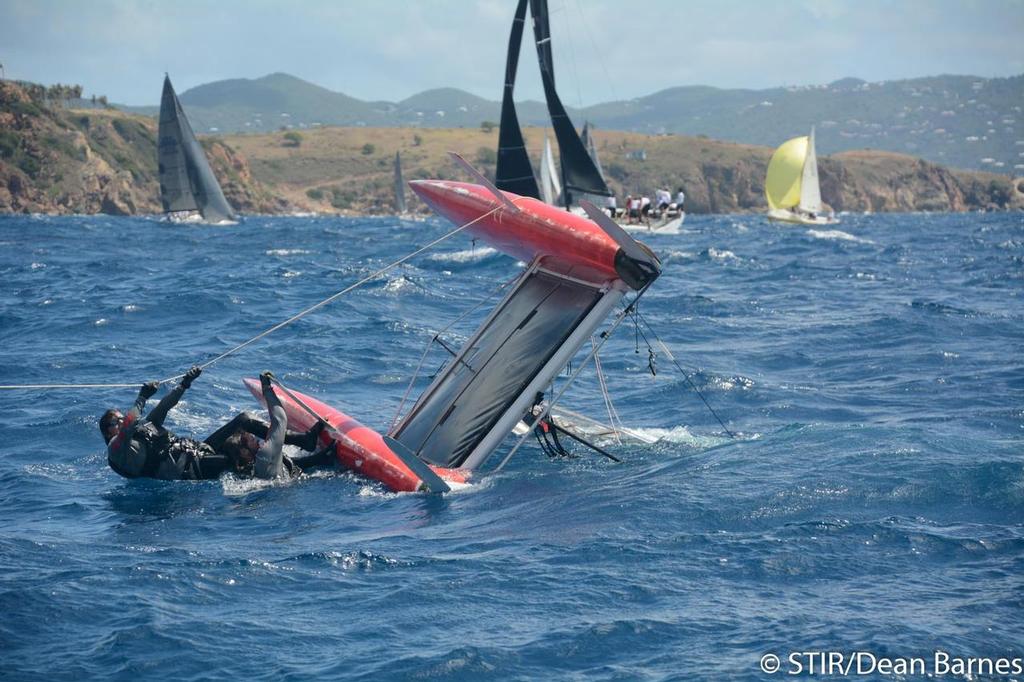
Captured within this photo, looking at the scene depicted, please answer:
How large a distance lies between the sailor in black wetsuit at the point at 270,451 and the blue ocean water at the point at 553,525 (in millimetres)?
256

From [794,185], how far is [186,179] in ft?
134

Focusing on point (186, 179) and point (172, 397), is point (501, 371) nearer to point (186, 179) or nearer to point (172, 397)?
point (172, 397)

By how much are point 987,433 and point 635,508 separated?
5.92m

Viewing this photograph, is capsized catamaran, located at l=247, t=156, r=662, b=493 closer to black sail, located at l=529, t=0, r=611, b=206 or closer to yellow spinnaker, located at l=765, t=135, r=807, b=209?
black sail, located at l=529, t=0, r=611, b=206

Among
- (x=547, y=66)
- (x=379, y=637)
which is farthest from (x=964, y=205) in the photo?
(x=379, y=637)

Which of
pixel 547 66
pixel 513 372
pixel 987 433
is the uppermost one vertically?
pixel 547 66

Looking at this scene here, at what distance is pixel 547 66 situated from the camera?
47.1m

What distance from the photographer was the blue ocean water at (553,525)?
7.45m

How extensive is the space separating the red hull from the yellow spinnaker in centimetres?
6793

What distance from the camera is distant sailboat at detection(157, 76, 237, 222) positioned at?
67438 mm

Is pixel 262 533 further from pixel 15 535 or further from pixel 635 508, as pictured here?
pixel 635 508

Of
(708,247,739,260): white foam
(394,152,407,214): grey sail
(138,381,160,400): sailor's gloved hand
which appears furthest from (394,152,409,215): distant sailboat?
(138,381,160,400): sailor's gloved hand

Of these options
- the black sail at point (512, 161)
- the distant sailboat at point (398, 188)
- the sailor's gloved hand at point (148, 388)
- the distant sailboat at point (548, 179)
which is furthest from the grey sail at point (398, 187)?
the sailor's gloved hand at point (148, 388)

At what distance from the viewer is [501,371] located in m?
12.9
